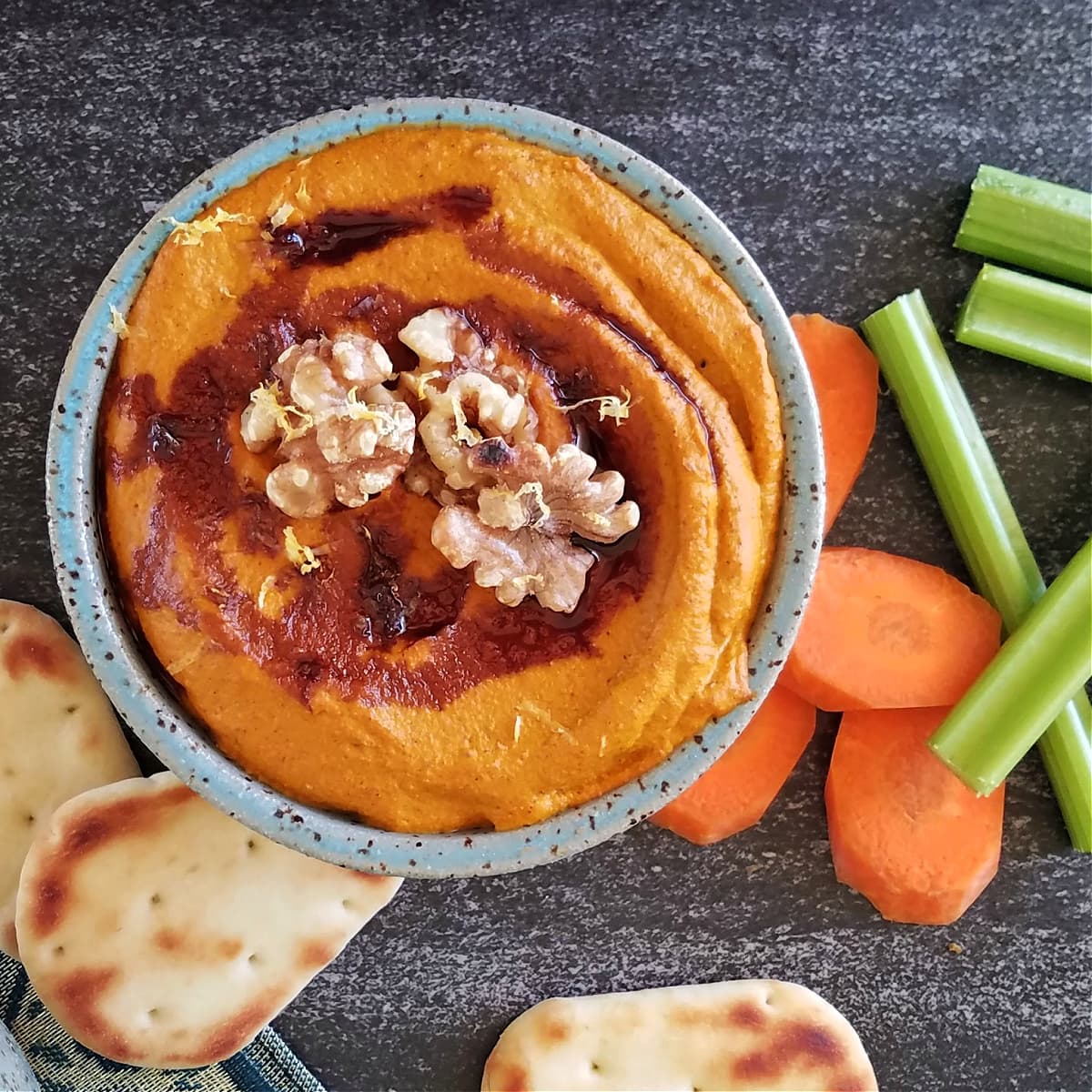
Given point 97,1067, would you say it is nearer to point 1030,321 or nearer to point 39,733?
point 39,733

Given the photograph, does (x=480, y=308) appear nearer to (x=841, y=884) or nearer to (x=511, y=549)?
(x=511, y=549)

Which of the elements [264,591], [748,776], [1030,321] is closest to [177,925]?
[264,591]

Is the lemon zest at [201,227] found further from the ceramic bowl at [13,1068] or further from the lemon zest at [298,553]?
the ceramic bowl at [13,1068]

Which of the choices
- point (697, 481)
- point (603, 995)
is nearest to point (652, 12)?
point (697, 481)

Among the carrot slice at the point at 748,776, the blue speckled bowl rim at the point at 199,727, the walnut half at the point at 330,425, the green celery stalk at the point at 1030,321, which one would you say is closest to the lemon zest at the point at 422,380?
the walnut half at the point at 330,425

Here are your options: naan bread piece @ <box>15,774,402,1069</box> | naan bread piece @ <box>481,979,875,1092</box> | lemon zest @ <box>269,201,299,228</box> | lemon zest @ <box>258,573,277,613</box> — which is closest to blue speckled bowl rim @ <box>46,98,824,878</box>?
lemon zest @ <box>269,201,299,228</box>
